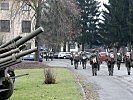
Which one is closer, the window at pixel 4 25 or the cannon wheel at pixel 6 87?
the cannon wheel at pixel 6 87

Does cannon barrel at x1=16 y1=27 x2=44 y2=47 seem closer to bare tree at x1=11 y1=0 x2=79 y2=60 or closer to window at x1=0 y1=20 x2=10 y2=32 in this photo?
bare tree at x1=11 y1=0 x2=79 y2=60

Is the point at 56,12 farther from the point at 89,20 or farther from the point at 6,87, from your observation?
the point at 89,20

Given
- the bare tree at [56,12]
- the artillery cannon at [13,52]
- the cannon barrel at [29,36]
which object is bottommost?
the artillery cannon at [13,52]

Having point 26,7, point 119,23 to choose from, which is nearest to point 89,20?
point 119,23

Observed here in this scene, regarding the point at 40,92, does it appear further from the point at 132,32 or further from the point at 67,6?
the point at 132,32

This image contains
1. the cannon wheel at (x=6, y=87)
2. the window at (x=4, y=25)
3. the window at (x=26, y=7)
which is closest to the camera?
the cannon wheel at (x=6, y=87)

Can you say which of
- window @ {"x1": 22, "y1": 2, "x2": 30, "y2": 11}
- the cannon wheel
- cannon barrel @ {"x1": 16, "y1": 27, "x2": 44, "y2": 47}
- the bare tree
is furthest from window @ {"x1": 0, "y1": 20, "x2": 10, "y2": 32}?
cannon barrel @ {"x1": 16, "y1": 27, "x2": 44, "y2": 47}

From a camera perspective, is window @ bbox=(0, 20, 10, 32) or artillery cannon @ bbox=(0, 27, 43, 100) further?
window @ bbox=(0, 20, 10, 32)

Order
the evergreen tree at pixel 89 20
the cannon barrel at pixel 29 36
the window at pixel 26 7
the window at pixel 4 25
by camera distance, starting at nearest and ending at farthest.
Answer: the cannon barrel at pixel 29 36 → the window at pixel 26 7 → the window at pixel 4 25 → the evergreen tree at pixel 89 20

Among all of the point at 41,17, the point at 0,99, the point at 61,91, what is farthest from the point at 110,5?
the point at 0,99

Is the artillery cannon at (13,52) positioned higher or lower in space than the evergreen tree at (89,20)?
lower

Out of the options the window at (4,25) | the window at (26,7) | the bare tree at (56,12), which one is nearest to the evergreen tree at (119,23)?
the window at (4,25)

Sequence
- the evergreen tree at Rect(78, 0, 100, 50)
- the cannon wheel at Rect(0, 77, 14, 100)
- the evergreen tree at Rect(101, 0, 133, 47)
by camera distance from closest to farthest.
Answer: the cannon wheel at Rect(0, 77, 14, 100)
the evergreen tree at Rect(101, 0, 133, 47)
the evergreen tree at Rect(78, 0, 100, 50)

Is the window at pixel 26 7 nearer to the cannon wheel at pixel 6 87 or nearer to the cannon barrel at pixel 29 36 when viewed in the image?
the cannon wheel at pixel 6 87
